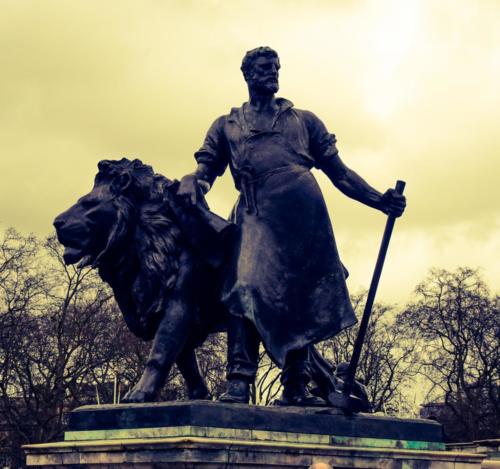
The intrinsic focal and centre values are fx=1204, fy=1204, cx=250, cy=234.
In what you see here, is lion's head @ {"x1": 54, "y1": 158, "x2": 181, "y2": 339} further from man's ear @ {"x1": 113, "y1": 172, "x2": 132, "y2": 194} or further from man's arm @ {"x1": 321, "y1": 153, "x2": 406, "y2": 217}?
man's arm @ {"x1": 321, "y1": 153, "x2": 406, "y2": 217}

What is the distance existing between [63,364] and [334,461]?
3017 cm

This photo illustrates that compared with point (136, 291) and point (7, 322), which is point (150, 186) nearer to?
point (136, 291)

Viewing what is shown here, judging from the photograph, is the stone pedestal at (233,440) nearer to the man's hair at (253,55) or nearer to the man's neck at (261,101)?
the man's neck at (261,101)

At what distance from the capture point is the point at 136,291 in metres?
10.3

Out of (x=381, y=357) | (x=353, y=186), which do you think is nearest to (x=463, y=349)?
(x=381, y=357)

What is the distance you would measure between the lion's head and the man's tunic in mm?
593

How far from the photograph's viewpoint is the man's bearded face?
35.4 feet

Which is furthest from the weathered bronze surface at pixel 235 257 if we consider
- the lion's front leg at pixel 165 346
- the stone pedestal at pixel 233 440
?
the stone pedestal at pixel 233 440

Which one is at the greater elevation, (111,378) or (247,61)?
(111,378)

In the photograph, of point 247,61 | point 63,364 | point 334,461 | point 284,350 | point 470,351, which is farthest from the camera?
point 470,351

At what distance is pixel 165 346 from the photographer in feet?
32.9

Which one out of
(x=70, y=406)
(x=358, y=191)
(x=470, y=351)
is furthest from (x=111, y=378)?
(x=358, y=191)

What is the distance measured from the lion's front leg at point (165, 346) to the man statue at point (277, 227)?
0.38 metres

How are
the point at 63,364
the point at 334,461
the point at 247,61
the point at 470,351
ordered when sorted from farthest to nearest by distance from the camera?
the point at 470,351 < the point at 63,364 < the point at 247,61 < the point at 334,461
